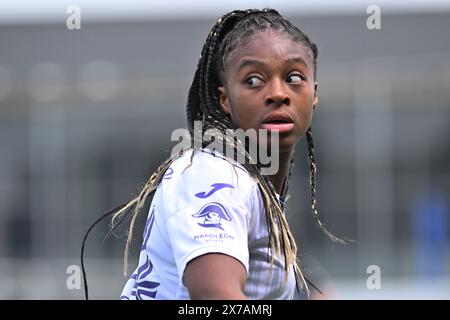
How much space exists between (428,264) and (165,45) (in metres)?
4.88

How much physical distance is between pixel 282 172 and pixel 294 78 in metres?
0.31

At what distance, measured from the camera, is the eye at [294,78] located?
251cm

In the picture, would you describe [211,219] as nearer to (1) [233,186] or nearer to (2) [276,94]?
(1) [233,186]

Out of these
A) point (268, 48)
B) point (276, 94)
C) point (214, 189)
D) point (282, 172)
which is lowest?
point (214, 189)

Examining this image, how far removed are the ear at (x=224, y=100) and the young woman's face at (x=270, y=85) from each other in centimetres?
2

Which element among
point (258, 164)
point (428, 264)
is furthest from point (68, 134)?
point (258, 164)

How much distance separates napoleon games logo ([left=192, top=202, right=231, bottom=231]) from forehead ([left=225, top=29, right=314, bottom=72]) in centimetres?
47

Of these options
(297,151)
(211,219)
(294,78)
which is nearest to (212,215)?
(211,219)

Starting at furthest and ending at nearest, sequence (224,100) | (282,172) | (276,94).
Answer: (282,172) < (224,100) < (276,94)

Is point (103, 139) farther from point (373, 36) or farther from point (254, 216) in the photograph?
point (254, 216)

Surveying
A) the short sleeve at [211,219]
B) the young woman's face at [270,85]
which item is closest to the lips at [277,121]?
the young woman's face at [270,85]

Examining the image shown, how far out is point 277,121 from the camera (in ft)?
8.13

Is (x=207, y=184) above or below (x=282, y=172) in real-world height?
below

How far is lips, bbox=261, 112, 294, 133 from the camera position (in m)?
2.47
